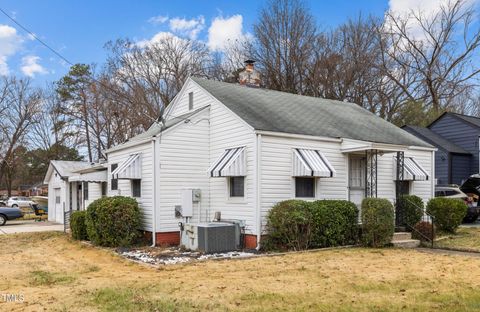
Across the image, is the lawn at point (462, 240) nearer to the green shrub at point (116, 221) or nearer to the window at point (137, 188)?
the green shrub at point (116, 221)

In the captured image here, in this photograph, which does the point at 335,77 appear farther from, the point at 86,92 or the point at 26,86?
the point at 26,86

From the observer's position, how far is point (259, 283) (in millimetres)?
7949

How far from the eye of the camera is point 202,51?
121 ft

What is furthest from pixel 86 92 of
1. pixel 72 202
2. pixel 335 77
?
pixel 335 77

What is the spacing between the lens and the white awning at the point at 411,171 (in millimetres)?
15516

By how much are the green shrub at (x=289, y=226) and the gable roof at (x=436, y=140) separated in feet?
51.5

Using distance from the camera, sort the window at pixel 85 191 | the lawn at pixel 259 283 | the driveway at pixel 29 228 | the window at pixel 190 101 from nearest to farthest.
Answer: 1. the lawn at pixel 259 283
2. the window at pixel 190 101
3. the driveway at pixel 29 228
4. the window at pixel 85 191

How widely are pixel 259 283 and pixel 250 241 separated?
469 cm

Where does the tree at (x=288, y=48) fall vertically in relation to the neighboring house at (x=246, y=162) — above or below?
above

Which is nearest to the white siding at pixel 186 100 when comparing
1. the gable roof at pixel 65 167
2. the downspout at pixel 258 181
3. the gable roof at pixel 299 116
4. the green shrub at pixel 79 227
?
the gable roof at pixel 299 116

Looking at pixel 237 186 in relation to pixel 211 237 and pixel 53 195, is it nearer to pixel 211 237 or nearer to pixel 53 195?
pixel 211 237

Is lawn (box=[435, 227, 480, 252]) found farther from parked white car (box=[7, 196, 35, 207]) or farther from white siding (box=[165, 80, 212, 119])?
parked white car (box=[7, 196, 35, 207])

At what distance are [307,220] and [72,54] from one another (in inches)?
378

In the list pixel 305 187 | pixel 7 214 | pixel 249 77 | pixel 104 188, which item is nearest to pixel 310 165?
pixel 305 187
